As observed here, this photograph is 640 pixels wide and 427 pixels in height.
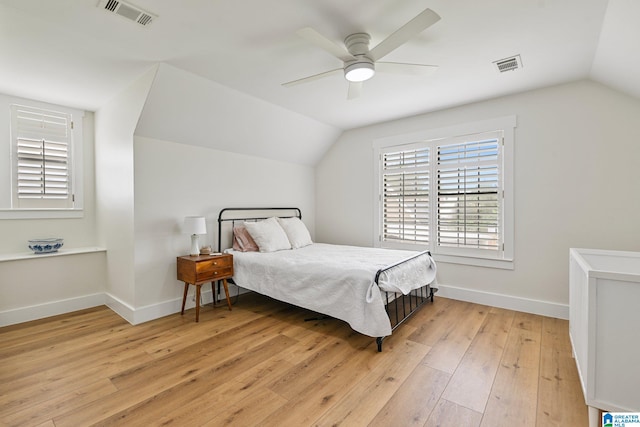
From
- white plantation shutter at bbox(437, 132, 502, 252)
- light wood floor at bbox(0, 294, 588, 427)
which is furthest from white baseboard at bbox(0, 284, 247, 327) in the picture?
white plantation shutter at bbox(437, 132, 502, 252)

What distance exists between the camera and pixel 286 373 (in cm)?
222

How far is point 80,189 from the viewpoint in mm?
3910

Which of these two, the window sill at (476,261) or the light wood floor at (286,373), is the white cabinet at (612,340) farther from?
the window sill at (476,261)

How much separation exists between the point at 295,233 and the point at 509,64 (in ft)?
10.4

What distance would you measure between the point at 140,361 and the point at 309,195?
358 cm

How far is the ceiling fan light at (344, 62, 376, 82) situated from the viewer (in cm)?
235

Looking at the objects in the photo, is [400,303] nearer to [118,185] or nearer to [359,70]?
[359,70]

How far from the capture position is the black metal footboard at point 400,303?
2723 mm

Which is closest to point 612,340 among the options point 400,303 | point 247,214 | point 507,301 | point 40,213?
point 507,301

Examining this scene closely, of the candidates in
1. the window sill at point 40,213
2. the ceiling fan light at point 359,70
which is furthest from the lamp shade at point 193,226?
the ceiling fan light at point 359,70

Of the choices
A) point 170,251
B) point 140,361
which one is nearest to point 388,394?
point 140,361

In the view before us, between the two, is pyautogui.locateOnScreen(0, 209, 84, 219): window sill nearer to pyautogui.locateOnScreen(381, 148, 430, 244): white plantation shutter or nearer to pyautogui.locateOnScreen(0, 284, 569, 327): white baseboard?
pyautogui.locateOnScreen(0, 284, 569, 327): white baseboard

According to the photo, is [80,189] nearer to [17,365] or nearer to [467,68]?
[17,365]

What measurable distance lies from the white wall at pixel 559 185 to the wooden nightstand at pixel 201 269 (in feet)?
9.37
